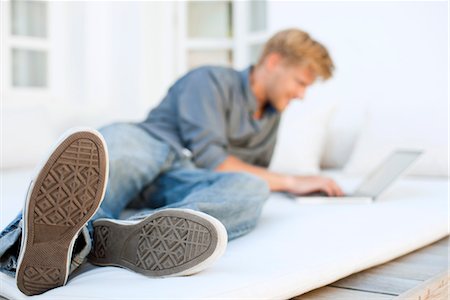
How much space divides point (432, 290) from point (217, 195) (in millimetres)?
463

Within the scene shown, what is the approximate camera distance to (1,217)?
1351 mm

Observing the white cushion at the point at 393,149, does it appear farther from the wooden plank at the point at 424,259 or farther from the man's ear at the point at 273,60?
the wooden plank at the point at 424,259

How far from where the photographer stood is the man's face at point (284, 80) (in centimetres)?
210

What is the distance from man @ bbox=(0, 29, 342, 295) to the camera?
37.1 inches

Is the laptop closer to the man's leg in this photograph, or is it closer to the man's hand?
the man's hand

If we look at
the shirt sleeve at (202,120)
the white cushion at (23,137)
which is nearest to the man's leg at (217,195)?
the shirt sleeve at (202,120)

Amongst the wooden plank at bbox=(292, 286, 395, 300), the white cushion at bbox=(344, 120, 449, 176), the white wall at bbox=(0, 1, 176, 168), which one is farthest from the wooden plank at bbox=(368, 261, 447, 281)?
the white wall at bbox=(0, 1, 176, 168)

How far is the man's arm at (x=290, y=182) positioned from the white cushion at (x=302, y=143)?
1.85 feet

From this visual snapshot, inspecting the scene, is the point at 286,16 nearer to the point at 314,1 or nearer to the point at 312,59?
the point at 314,1

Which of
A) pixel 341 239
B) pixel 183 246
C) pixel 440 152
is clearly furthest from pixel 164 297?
pixel 440 152

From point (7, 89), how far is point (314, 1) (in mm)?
1645

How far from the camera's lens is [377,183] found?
1.94m

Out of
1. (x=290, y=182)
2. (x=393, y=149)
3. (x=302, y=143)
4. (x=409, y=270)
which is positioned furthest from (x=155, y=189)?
(x=393, y=149)

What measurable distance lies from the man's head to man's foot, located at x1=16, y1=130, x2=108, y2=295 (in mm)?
1213
